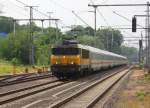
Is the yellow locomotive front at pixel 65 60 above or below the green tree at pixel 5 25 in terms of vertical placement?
below

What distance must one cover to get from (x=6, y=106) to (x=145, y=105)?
18.0ft

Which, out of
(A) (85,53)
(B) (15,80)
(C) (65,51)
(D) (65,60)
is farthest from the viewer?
(A) (85,53)

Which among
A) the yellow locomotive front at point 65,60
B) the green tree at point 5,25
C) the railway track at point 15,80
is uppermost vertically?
the green tree at point 5,25

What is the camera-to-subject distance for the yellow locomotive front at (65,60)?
39562 mm

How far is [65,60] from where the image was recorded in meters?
39.9

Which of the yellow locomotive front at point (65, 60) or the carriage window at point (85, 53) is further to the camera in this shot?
the carriage window at point (85, 53)

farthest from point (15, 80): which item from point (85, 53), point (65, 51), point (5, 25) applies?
point (5, 25)

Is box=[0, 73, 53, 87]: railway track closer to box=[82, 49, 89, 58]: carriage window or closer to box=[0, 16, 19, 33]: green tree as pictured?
box=[82, 49, 89, 58]: carriage window

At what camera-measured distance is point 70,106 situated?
63.5 ft

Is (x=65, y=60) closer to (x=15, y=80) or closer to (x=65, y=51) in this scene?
(x=65, y=51)

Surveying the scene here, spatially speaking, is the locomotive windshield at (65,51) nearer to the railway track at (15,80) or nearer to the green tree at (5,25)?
the railway track at (15,80)

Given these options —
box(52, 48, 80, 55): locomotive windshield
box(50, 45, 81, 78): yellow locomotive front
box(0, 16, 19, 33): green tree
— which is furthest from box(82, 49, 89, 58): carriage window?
box(0, 16, 19, 33): green tree

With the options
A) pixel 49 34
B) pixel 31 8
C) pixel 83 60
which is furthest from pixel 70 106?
pixel 49 34

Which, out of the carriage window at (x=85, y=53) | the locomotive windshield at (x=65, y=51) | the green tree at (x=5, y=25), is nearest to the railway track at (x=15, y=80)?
the locomotive windshield at (x=65, y=51)
